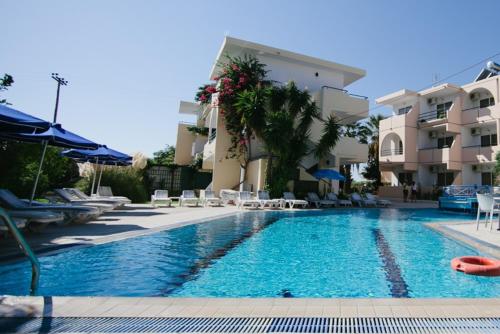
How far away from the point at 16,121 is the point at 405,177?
33538 mm

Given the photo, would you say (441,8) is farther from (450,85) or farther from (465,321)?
(450,85)

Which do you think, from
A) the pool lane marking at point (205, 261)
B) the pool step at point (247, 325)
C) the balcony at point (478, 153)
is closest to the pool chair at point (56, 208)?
the pool lane marking at point (205, 261)

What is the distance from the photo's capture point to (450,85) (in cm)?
2675

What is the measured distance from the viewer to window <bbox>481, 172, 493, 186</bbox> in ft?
82.1

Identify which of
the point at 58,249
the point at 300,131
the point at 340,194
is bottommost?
the point at 58,249

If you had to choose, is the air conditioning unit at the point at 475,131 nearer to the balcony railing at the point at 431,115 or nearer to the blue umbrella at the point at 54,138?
the balcony railing at the point at 431,115

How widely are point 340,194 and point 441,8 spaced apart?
12.4 m

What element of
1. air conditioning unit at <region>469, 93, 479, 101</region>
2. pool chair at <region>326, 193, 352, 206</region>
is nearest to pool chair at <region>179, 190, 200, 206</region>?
pool chair at <region>326, 193, 352, 206</region>

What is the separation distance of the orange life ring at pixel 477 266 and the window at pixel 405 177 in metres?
28.6

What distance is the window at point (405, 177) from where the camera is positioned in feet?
99.6

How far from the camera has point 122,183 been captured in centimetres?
1738

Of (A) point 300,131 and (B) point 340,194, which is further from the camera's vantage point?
(B) point 340,194

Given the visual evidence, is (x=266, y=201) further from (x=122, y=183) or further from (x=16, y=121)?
(x=16, y=121)

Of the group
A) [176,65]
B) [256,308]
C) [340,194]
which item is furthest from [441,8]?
[256,308]
